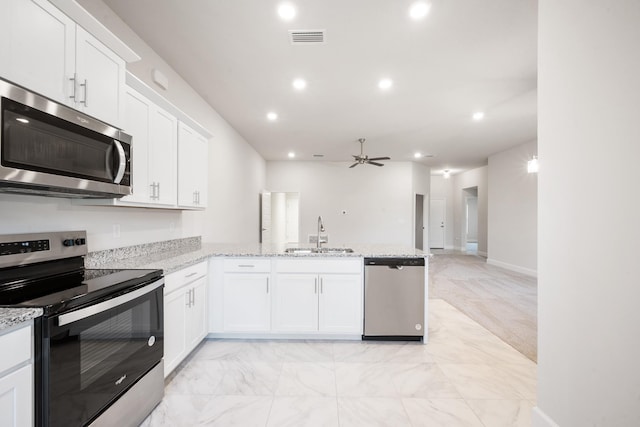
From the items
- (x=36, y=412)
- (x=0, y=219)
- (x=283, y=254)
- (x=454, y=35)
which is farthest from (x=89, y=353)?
(x=454, y=35)

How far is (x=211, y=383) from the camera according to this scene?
222 centimetres

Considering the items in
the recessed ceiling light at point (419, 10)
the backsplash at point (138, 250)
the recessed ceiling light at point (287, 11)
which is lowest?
the backsplash at point (138, 250)

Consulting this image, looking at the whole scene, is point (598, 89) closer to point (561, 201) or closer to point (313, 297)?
point (561, 201)

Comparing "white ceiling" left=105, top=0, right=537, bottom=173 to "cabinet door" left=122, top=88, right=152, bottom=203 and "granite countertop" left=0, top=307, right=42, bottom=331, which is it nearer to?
"cabinet door" left=122, top=88, right=152, bottom=203

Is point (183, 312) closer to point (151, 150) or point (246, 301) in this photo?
point (246, 301)

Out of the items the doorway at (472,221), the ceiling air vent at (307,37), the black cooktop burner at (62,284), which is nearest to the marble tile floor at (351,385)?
the black cooktop burner at (62,284)

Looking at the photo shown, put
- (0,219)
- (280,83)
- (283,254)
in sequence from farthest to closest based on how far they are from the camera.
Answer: (280,83) → (283,254) → (0,219)

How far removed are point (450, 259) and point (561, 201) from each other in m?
7.66

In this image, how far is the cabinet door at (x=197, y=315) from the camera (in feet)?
8.12

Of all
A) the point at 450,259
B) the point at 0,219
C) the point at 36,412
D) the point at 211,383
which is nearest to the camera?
the point at 36,412

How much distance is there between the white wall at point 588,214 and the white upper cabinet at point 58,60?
2.57 metres

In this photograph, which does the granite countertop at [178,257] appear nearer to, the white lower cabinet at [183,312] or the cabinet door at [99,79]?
the white lower cabinet at [183,312]

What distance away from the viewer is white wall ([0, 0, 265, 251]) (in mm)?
1722

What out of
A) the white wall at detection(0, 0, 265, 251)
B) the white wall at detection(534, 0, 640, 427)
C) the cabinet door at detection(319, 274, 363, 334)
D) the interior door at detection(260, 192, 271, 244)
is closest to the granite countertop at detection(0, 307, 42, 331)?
the white wall at detection(0, 0, 265, 251)
